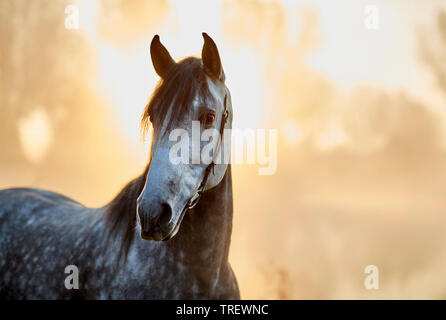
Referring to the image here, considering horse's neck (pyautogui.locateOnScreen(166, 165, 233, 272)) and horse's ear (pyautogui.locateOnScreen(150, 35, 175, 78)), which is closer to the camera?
→ horse's neck (pyautogui.locateOnScreen(166, 165, 233, 272))

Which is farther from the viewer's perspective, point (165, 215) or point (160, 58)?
point (160, 58)

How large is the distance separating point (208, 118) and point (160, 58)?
2.94 ft

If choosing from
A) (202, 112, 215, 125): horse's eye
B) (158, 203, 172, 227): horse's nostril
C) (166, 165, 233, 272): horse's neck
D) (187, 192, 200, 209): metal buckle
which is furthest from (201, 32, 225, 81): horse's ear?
(158, 203, 172, 227): horse's nostril

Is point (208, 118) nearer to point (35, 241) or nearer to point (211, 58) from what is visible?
point (211, 58)

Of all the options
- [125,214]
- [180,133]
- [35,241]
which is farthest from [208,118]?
[35,241]

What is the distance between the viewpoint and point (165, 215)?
12.2 feet

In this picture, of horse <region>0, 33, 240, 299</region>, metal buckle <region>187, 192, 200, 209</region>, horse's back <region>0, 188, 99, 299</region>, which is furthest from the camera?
horse's back <region>0, 188, 99, 299</region>

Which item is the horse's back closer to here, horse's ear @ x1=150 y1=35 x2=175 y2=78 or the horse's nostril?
the horse's nostril

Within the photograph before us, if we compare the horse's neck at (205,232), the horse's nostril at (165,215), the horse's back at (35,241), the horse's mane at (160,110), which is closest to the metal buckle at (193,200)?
the horse's neck at (205,232)

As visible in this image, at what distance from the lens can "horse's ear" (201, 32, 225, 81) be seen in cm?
434

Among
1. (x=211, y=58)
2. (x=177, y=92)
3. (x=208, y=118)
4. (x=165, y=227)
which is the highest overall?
(x=211, y=58)

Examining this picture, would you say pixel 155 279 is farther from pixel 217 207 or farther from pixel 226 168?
pixel 226 168

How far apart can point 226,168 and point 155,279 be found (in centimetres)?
130
